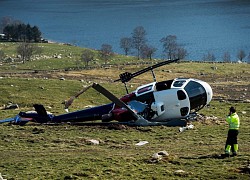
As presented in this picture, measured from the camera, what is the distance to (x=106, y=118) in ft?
77.3

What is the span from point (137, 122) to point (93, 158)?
6808 millimetres

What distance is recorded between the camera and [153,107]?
22891 mm

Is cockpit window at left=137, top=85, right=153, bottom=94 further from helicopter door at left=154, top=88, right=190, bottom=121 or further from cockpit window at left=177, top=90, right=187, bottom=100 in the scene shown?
cockpit window at left=177, top=90, right=187, bottom=100

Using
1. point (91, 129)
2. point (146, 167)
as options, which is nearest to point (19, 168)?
point (146, 167)

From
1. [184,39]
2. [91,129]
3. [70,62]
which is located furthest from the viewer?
[184,39]

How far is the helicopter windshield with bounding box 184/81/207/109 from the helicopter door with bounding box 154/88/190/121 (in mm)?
253

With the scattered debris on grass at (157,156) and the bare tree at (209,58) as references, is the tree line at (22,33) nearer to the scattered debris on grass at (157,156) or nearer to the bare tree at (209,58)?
the bare tree at (209,58)

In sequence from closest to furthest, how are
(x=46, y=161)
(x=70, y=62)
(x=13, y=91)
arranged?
(x=46, y=161)
(x=13, y=91)
(x=70, y=62)

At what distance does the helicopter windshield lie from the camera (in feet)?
74.2

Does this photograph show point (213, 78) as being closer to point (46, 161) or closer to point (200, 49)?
point (46, 161)

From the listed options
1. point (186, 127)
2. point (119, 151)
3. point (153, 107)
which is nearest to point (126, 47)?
point (153, 107)

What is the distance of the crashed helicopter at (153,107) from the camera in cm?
2259

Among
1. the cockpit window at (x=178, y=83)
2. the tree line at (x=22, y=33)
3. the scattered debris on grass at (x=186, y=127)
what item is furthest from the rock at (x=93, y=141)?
the tree line at (x=22, y=33)

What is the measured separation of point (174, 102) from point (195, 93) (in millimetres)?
1161
